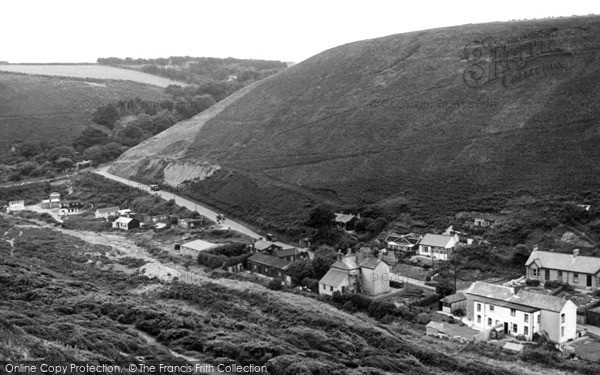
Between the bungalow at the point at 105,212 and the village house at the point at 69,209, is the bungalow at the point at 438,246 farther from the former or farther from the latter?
the village house at the point at 69,209

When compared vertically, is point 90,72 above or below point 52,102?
above

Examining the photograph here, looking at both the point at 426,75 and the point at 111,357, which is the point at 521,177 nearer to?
the point at 426,75

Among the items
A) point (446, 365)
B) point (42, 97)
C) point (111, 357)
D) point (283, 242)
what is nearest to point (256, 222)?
point (283, 242)

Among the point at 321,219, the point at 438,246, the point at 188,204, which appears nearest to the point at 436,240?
the point at 438,246

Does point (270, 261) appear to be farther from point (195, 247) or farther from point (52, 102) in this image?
point (52, 102)

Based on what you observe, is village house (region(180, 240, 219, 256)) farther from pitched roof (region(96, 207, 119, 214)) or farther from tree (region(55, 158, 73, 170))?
tree (region(55, 158, 73, 170))

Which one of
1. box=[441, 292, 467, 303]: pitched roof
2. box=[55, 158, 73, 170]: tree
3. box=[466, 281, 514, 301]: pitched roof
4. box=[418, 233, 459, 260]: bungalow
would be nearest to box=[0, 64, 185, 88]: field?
box=[55, 158, 73, 170]: tree
